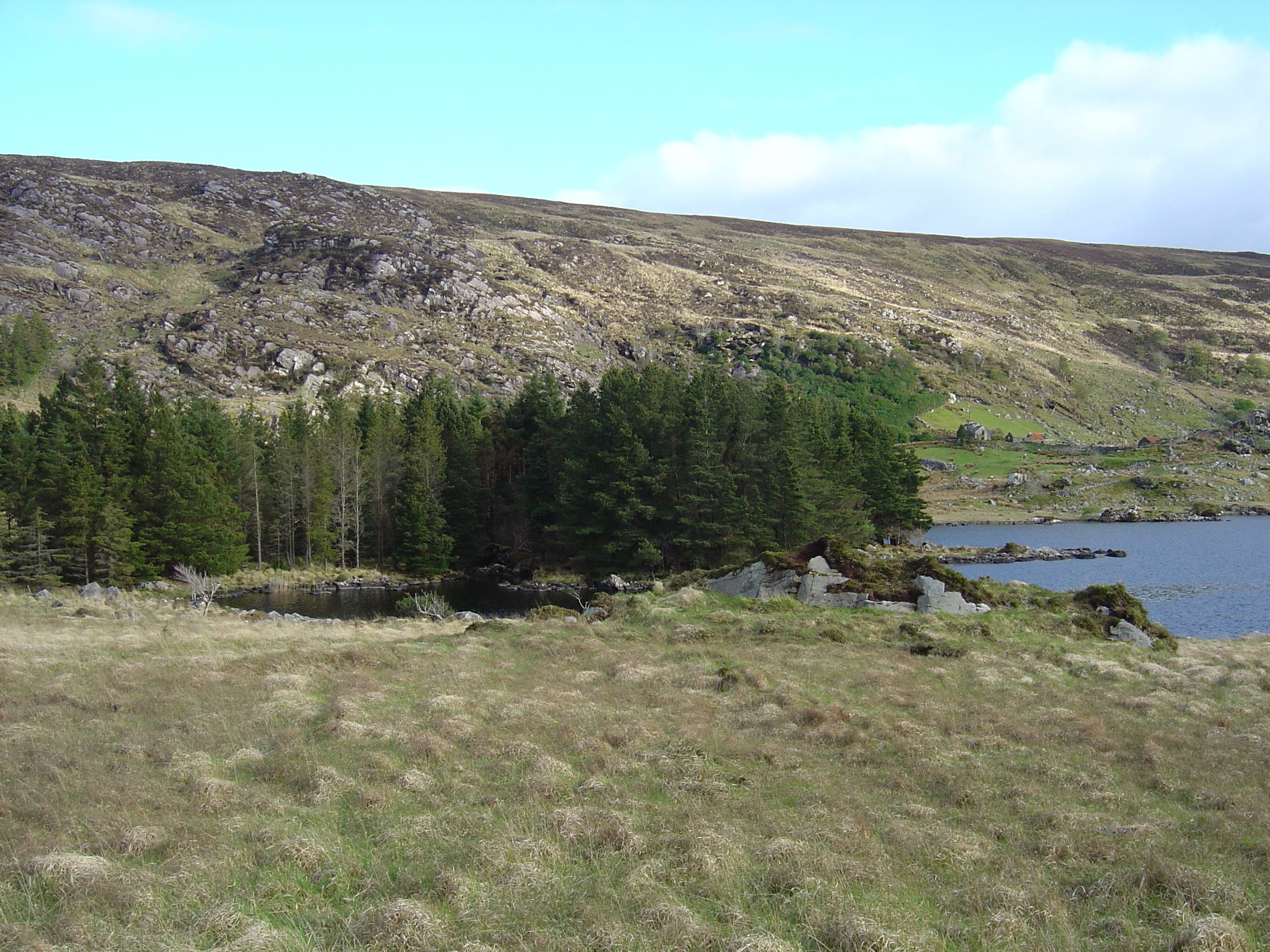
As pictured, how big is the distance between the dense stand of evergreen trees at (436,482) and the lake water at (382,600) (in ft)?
16.3

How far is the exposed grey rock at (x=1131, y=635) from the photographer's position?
95.8 ft

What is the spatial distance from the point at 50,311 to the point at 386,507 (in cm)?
8053

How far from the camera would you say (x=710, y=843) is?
992cm

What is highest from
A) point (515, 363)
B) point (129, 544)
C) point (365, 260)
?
point (365, 260)

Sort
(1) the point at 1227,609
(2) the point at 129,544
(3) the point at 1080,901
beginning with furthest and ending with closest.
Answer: (2) the point at 129,544 → (1) the point at 1227,609 → (3) the point at 1080,901

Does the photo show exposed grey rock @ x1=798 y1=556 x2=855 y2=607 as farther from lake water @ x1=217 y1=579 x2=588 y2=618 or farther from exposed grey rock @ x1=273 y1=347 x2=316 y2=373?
exposed grey rock @ x1=273 y1=347 x2=316 y2=373

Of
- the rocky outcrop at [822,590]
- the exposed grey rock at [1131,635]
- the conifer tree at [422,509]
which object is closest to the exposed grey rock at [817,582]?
the rocky outcrop at [822,590]

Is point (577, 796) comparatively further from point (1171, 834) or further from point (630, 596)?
point (630, 596)

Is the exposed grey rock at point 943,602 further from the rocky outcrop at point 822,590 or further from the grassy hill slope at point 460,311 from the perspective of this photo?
the grassy hill slope at point 460,311

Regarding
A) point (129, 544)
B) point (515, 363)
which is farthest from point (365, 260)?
point (129, 544)

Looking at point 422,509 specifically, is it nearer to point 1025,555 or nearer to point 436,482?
point 436,482

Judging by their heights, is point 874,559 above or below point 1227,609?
above

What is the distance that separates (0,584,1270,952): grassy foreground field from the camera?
319 inches

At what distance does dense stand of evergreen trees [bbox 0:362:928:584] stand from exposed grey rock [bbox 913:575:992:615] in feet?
82.1
